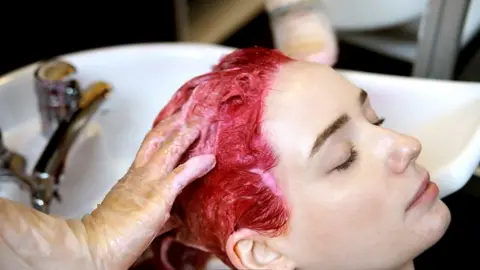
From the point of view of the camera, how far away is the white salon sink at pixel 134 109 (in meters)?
0.92

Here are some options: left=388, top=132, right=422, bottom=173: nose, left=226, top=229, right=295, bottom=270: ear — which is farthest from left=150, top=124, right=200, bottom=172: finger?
left=388, top=132, right=422, bottom=173: nose

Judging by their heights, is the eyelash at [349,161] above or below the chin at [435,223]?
above

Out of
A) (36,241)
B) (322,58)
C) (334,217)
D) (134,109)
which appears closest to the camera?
(36,241)

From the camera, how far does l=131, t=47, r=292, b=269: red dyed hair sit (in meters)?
0.71

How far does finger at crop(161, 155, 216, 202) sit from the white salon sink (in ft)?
1.13

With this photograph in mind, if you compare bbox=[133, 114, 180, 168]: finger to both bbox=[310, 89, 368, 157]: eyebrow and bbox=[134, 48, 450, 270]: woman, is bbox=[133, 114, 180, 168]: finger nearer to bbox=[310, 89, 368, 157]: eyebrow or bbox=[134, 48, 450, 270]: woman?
bbox=[134, 48, 450, 270]: woman

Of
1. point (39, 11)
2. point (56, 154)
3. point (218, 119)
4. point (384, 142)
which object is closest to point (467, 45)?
point (384, 142)

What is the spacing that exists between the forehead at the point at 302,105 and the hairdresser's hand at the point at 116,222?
0.08 m

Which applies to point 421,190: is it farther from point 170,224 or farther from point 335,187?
point 170,224

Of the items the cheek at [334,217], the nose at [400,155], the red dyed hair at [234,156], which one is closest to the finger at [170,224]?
the red dyed hair at [234,156]

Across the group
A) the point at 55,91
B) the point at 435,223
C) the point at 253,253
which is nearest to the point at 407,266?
the point at 435,223

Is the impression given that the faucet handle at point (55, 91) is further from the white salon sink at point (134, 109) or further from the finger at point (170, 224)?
the finger at point (170, 224)

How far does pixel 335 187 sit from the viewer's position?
2.30 ft

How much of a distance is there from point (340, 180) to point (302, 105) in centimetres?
9
